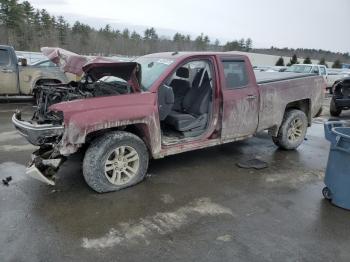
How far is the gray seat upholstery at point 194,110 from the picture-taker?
5.58 m

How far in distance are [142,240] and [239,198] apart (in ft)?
5.32

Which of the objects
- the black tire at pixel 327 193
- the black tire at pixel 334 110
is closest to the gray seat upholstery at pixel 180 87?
the black tire at pixel 327 193

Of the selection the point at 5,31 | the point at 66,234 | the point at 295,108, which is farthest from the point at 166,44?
the point at 66,234

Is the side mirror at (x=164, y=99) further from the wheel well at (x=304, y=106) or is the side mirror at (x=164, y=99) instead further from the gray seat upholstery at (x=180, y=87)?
the wheel well at (x=304, y=106)

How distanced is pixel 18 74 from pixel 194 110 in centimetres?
788

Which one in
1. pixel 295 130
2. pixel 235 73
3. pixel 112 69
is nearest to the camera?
pixel 112 69

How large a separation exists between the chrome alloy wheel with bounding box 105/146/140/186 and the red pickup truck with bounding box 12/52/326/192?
0.04 ft

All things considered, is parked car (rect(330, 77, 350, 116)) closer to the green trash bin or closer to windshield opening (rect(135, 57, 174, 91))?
the green trash bin

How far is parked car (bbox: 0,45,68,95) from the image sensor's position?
1131cm

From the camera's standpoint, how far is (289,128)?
22.1 ft

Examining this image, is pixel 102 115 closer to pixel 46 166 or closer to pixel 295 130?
pixel 46 166

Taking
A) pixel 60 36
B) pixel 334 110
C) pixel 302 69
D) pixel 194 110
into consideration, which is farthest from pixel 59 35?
pixel 194 110

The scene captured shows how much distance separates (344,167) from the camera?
4230 mm

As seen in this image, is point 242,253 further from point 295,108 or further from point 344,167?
point 295,108
